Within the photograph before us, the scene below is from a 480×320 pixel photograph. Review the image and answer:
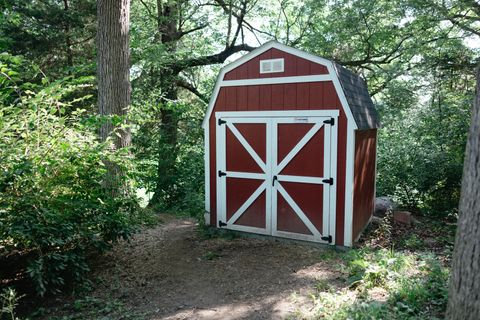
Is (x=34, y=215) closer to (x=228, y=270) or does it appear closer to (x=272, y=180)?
(x=228, y=270)

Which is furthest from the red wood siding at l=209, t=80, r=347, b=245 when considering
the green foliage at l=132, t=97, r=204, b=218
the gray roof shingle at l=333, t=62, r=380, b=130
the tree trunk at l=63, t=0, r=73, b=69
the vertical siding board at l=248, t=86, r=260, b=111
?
Result: the tree trunk at l=63, t=0, r=73, b=69

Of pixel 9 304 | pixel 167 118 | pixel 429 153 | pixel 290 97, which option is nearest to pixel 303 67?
pixel 290 97

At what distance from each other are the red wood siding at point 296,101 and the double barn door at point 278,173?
0.31ft

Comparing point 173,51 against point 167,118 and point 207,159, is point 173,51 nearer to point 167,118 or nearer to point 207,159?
point 167,118

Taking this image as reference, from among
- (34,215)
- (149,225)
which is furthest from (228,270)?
(149,225)

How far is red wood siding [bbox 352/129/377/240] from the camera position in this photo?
6066mm

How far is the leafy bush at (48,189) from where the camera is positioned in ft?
13.3

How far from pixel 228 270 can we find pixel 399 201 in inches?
232

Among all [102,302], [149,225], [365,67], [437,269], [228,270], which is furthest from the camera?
[365,67]

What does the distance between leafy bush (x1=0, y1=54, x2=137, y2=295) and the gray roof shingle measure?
141 inches

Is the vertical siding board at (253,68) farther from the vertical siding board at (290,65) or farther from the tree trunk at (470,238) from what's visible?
the tree trunk at (470,238)

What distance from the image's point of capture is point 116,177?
5.36 metres

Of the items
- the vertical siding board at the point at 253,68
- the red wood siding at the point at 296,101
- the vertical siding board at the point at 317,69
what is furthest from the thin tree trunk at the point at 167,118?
the vertical siding board at the point at 317,69

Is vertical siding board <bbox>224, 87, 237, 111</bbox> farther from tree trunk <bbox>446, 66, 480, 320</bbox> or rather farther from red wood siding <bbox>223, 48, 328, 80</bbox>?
tree trunk <bbox>446, 66, 480, 320</bbox>
